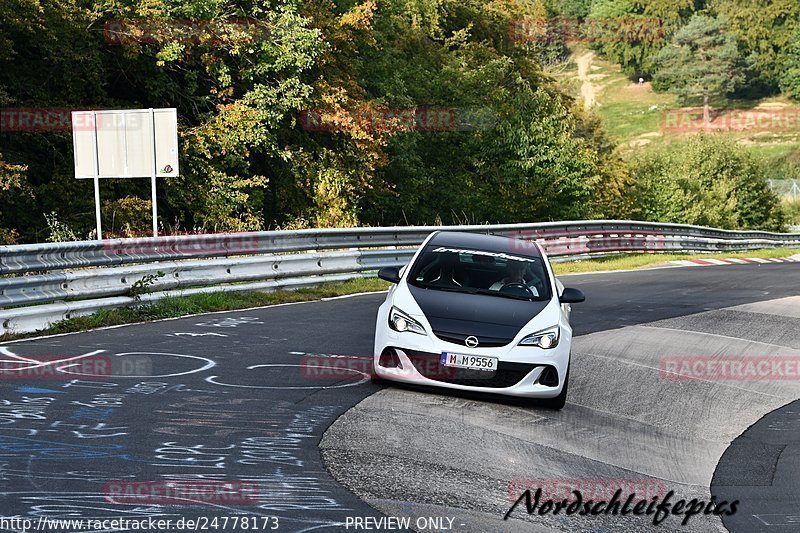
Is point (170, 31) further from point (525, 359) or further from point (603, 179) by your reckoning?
point (603, 179)

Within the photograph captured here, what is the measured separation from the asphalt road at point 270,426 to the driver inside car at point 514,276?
1245 millimetres

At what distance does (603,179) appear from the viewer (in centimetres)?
5075

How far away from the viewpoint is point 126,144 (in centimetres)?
1919

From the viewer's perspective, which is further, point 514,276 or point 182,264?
point 182,264

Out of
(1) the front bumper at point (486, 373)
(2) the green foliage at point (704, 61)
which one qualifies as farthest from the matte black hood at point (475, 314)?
(2) the green foliage at point (704, 61)

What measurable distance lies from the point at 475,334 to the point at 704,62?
143 meters

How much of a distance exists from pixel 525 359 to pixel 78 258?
256 inches

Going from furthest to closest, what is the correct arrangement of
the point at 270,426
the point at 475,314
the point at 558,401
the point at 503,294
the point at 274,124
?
the point at 274,124 < the point at 503,294 < the point at 558,401 < the point at 475,314 < the point at 270,426

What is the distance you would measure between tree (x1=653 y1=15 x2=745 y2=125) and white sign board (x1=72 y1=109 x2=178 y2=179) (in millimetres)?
129146

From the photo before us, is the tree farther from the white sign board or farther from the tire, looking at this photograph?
the tire

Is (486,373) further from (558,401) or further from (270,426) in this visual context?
(270,426)

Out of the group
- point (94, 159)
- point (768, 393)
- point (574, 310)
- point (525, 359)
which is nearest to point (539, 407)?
point (525, 359)

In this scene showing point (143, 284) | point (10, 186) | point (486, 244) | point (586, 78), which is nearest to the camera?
point (486, 244)

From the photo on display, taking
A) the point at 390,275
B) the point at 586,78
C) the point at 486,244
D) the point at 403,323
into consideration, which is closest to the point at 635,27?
the point at 586,78
